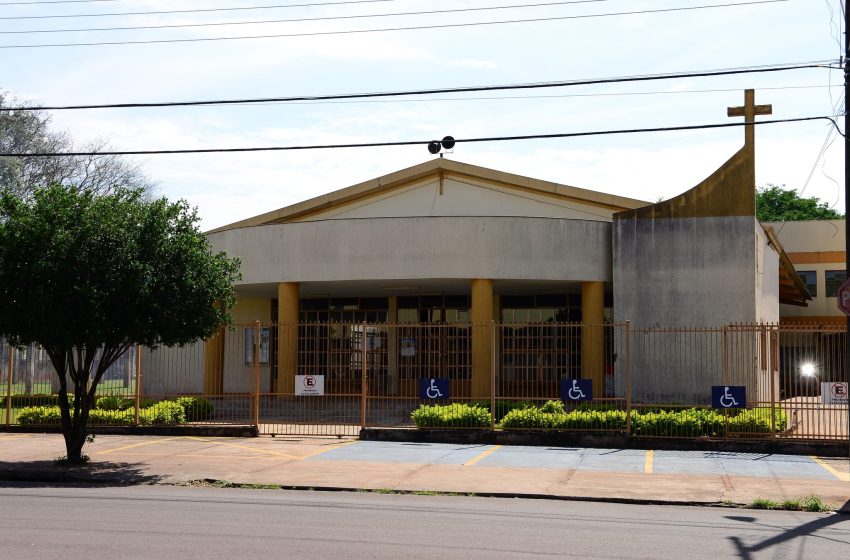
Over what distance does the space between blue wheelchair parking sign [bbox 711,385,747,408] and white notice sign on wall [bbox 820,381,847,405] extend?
53.1 inches

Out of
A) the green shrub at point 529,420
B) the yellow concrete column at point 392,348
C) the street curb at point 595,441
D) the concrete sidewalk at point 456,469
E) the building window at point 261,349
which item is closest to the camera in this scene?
the concrete sidewalk at point 456,469

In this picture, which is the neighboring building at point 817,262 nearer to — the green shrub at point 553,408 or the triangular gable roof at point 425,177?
the triangular gable roof at point 425,177

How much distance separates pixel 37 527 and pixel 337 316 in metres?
21.6

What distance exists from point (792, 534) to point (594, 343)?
14.1 m

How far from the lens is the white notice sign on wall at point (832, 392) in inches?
674

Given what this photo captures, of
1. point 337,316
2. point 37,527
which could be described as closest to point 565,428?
point 37,527

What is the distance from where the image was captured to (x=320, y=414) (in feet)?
80.4

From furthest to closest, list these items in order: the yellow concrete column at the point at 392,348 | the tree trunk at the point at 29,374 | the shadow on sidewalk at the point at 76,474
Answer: the yellow concrete column at the point at 392,348 < the tree trunk at the point at 29,374 < the shadow on sidewalk at the point at 76,474

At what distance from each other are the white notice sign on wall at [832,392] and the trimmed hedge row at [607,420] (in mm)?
1367

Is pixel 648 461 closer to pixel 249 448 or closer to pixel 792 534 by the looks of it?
pixel 792 534

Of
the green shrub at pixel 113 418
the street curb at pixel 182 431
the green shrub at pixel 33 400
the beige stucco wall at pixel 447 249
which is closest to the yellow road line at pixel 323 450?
the street curb at pixel 182 431

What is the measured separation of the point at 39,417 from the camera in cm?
2119

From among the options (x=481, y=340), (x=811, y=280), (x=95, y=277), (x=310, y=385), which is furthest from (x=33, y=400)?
(x=811, y=280)

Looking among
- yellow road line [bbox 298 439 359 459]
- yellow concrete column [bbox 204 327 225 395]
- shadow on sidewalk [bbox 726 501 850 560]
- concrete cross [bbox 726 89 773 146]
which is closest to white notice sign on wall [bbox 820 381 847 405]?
shadow on sidewalk [bbox 726 501 850 560]
